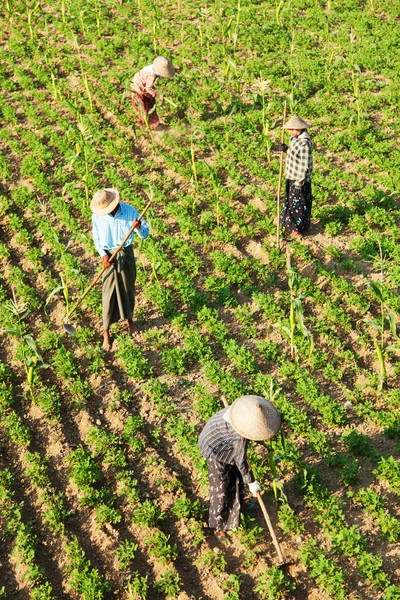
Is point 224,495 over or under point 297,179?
under

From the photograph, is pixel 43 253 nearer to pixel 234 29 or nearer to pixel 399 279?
pixel 399 279

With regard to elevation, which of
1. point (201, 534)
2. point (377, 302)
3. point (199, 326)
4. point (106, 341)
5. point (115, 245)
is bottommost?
point (201, 534)

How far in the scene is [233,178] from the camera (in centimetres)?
1032

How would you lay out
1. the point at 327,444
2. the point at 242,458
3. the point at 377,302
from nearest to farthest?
the point at 242,458, the point at 327,444, the point at 377,302

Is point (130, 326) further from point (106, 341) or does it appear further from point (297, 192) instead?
point (297, 192)

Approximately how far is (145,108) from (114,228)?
4599 millimetres

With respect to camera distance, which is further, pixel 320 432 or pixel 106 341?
pixel 106 341

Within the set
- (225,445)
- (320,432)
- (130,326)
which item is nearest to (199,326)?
(130,326)

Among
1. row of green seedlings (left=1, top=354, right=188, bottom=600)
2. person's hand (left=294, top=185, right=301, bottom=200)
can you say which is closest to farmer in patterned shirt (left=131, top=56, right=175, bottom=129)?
person's hand (left=294, top=185, right=301, bottom=200)

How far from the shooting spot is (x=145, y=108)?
1134 cm

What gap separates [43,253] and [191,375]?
3.11m

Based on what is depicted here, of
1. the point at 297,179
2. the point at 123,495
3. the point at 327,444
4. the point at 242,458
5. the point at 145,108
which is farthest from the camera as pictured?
the point at 145,108

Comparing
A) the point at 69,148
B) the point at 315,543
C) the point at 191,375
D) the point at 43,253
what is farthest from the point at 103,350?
the point at 69,148

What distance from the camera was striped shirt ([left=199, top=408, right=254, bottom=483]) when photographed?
5.58 metres
